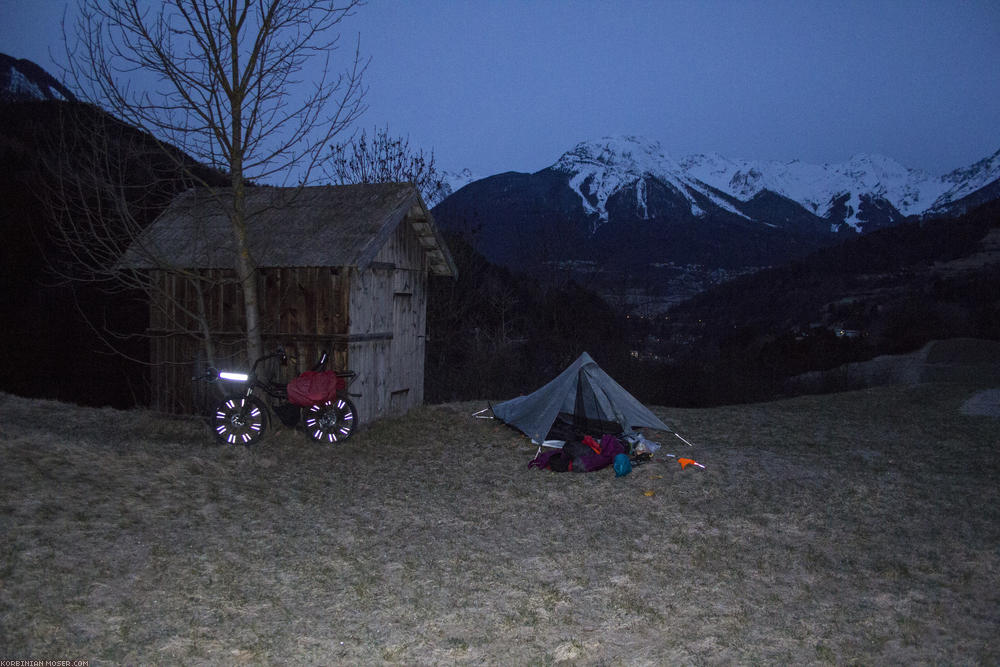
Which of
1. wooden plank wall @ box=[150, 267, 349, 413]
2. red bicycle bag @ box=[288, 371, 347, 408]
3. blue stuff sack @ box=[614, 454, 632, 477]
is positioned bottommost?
blue stuff sack @ box=[614, 454, 632, 477]

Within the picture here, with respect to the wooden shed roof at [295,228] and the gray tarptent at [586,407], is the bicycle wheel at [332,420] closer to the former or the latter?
the wooden shed roof at [295,228]

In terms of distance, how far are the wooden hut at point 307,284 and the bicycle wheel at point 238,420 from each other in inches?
58.9

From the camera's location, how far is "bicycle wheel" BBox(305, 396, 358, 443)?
→ 31.8ft

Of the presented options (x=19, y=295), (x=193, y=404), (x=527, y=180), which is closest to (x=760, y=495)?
(x=193, y=404)

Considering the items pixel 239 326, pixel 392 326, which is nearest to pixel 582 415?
pixel 392 326

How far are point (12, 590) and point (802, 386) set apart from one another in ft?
81.1

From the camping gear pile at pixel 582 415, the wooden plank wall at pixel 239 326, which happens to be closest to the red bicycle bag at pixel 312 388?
the wooden plank wall at pixel 239 326

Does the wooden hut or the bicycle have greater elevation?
the wooden hut

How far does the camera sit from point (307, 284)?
35.3 feet

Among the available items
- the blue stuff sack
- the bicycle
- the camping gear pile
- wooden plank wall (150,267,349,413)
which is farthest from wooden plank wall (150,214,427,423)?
the blue stuff sack

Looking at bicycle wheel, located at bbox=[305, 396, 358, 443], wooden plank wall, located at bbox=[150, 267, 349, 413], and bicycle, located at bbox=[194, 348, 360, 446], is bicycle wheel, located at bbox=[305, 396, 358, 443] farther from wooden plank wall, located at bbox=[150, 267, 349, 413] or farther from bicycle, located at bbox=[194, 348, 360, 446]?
wooden plank wall, located at bbox=[150, 267, 349, 413]

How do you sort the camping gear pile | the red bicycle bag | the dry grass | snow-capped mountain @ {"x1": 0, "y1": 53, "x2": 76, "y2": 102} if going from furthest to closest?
snow-capped mountain @ {"x1": 0, "y1": 53, "x2": 76, "y2": 102} < the camping gear pile < the red bicycle bag < the dry grass

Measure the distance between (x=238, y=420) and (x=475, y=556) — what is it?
4.99m

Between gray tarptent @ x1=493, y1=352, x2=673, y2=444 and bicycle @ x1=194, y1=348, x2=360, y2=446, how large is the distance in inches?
115
